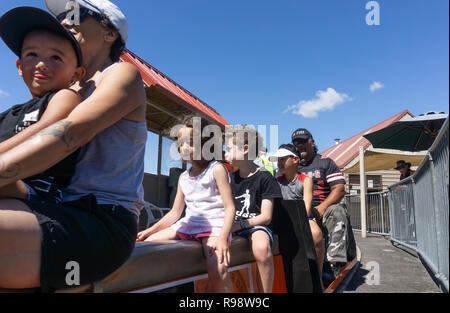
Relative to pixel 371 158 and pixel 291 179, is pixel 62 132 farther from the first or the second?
pixel 371 158

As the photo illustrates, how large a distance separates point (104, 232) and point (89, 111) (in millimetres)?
410

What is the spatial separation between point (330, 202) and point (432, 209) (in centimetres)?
129

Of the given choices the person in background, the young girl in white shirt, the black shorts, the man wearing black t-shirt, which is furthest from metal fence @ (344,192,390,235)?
the black shorts

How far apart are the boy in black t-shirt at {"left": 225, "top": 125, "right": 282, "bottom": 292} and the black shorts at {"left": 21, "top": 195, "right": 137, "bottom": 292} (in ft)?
4.46

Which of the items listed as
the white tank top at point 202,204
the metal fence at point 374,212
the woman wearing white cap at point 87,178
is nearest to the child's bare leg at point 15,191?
the woman wearing white cap at point 87,178

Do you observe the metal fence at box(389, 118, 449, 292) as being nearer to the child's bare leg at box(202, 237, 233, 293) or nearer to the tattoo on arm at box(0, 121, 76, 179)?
the child's bare leg at box(202, 237, 233, 293)

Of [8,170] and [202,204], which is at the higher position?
[8,170]

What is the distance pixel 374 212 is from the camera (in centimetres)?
1254

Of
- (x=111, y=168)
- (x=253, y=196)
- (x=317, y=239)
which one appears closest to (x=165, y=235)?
(x=253, y=196)

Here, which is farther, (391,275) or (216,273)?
(391,275)

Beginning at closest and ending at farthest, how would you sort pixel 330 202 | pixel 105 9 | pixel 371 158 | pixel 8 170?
pixel 8 170
pixel 105 9
pixel 330 202
pixel 371 158
